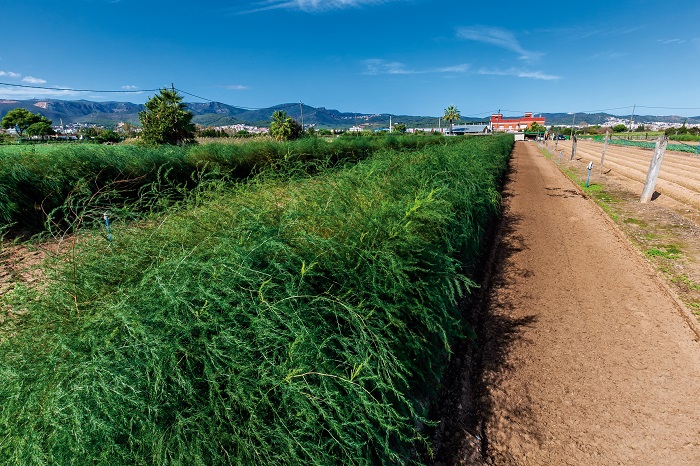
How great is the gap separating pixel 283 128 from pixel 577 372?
124 feet

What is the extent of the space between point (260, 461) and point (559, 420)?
2.84 meters

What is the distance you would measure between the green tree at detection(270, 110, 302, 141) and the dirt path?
1321 inches

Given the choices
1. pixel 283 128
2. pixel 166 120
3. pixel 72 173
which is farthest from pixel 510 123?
pixel 72 173

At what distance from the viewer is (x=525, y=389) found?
11.2 feet

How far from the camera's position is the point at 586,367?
369cm

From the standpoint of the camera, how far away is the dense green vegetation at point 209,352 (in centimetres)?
145

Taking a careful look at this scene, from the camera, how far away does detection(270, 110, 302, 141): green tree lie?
37.2 metres

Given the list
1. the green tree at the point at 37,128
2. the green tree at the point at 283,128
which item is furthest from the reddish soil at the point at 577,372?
the green tree at the point at 37,128

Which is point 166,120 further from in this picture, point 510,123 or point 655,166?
point 510,123

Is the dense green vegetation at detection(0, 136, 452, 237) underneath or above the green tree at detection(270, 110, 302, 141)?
underneath

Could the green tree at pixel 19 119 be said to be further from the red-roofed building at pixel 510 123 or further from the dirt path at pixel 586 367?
the red-roofed building at pixel 510 123

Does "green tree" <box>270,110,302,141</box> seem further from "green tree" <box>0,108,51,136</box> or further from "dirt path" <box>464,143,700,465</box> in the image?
"green tree" <box>0,108,51,136</box>

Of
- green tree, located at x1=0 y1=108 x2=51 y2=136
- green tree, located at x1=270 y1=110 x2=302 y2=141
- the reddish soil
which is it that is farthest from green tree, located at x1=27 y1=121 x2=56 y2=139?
the reddish soil

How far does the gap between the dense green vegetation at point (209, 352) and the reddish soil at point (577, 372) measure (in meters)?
0.86
